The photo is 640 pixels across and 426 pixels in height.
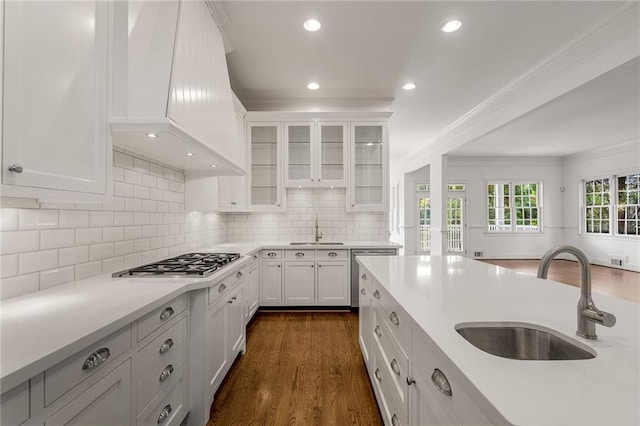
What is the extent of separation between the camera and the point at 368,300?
80.1 inches

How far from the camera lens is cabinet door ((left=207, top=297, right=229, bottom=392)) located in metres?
1.72

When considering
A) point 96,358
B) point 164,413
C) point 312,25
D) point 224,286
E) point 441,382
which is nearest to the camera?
point 441,382

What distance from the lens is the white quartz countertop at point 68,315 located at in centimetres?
74

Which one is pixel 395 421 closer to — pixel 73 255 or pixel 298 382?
pixel 298 382

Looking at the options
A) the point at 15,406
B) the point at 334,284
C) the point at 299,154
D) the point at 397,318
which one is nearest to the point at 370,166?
the point at 299,154

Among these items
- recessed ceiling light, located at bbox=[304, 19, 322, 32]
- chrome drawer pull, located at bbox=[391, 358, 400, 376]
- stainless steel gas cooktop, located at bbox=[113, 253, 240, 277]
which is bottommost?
chrome drawer pull, located at bbox=[391, 358, 400, 376]

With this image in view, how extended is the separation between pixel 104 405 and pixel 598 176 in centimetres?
1011

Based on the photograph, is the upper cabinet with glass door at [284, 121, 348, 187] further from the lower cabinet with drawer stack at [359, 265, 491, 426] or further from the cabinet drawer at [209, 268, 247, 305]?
the lower cabinet with drawer stack at [359, 265, 491, 426]

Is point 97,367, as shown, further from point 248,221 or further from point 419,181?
point 419,181

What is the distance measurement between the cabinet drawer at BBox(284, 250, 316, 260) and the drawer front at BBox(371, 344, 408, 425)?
1876mm

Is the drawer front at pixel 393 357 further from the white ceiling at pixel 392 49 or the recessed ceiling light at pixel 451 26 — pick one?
the recessed ceiling light at pixel 451 26

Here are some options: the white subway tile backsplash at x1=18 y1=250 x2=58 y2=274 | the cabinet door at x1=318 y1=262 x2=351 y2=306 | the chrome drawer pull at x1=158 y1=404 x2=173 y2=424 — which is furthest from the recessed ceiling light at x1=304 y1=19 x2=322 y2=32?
the chrome drawer pull at x1=158 y1=404 x2=173 y2=424

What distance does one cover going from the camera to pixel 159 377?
1341 millimetres

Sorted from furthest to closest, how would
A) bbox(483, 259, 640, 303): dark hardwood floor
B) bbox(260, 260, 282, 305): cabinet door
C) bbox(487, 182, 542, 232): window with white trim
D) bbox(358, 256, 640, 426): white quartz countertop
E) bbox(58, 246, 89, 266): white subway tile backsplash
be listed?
bbox(487, 182, 542, 232): window with white trim → bbox(483, 259, 640, 303): dark hardwood floor → bbox(260, 260, 282, 305): cabinet door → bbox(58, 246, 89, 266): white subway tile backsplash → bbox(358, 256, 640, 426): white quartz countertop
